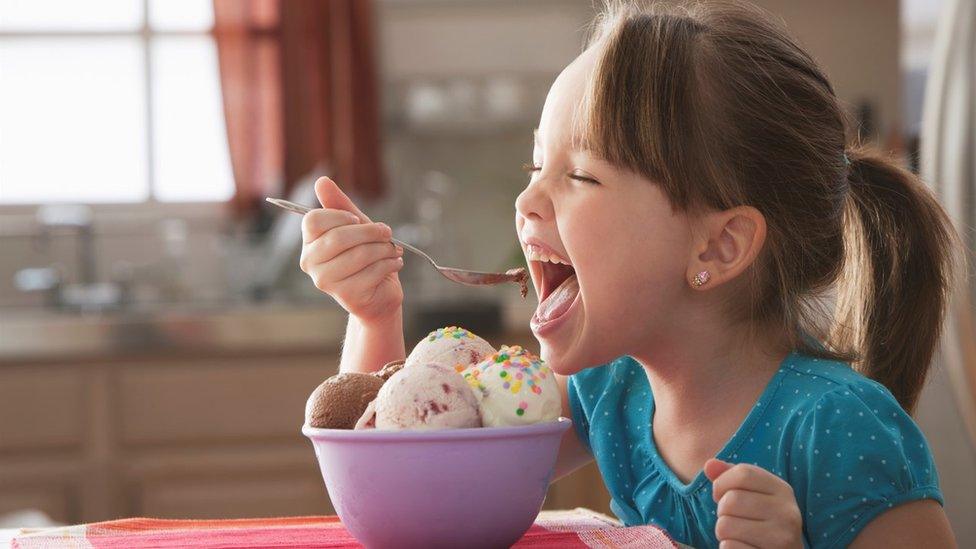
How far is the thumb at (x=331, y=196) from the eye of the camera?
3.28 ft

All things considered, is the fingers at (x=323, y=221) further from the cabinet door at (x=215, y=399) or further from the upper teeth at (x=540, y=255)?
the cabinet door at (x=215, y=399)

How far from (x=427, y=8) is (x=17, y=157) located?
142 cm

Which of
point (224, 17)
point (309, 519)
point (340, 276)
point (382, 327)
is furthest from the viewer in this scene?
point (224, 17)

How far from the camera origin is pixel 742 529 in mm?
690

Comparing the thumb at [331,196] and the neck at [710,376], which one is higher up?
the thumb at [331,196]

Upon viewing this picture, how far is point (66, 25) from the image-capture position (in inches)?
150

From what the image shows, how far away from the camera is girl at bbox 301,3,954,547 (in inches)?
34.5

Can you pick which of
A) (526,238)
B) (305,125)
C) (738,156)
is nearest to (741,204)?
(738,156)

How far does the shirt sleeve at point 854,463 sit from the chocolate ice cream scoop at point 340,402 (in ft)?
1.15

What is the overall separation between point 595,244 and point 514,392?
0.23m

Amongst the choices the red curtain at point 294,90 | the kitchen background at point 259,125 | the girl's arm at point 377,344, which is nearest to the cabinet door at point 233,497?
the kitchen background at point 259,125

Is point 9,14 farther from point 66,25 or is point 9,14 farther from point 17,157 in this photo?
point 17,157

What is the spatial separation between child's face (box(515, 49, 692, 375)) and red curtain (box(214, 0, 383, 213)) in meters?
2.82

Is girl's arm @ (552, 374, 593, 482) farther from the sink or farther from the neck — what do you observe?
the sink
